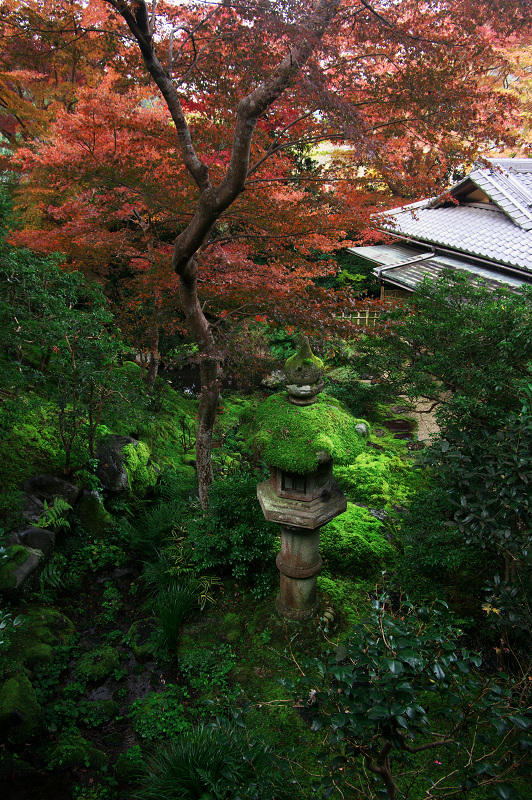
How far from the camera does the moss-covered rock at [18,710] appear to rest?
358 cm

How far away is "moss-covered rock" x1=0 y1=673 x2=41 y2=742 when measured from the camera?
3.58m

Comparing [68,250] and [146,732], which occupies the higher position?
[68,250]

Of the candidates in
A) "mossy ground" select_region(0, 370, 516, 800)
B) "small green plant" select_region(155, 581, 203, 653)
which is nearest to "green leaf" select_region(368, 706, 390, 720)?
"mossy ground" select_region(0, 370, 516, 800)

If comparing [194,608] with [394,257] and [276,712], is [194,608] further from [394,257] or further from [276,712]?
[394,257]

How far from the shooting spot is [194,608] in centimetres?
489

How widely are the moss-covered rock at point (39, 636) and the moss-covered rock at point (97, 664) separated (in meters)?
0.28

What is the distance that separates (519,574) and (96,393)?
547 centimetres

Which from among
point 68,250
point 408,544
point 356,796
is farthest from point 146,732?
point 68,250

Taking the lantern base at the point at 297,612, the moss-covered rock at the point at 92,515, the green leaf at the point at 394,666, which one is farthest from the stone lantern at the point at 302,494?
the moss-covered rock at the point at 92,515

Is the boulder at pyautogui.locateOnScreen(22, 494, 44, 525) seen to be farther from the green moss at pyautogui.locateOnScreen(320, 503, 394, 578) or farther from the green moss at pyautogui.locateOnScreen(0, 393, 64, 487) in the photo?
the green moss at pyautogui.locateOnScreen(320, 503, 394, 578)

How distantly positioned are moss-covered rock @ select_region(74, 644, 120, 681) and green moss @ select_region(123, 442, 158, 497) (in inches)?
100.0

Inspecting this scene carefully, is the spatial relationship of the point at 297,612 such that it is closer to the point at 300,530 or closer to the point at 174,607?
the point at 300,530

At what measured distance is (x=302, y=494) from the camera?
4023 millimetres

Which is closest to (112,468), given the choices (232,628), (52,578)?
(52,578)
